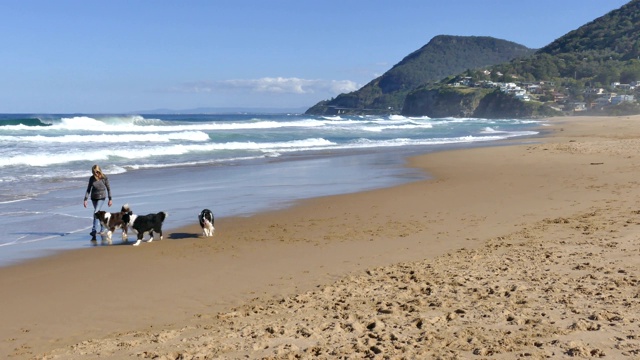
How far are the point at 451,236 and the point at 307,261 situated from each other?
2.28m

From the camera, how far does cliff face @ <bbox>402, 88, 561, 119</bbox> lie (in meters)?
101

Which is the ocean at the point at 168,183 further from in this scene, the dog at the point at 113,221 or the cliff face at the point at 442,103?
the cliff face at the point at 442,103

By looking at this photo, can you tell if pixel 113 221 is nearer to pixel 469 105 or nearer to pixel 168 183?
pixel 168 183

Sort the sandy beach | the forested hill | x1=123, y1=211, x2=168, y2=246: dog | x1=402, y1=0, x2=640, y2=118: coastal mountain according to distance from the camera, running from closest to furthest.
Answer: the sandy beach → x1=123, y1=211, x2=168, y2=246: dog → x1=402, y1=0, x2=640, y2=118: coastal mountain → the forested hill

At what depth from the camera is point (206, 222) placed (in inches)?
347

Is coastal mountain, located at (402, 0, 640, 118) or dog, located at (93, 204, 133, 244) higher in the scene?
coastal mountain, located at (402, 0, 640, 118)

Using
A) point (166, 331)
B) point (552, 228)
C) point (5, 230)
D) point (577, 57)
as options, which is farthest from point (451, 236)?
point (577, 57)

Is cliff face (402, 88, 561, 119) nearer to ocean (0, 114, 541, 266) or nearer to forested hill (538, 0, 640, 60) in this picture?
forested hill (538, 0, 640, 60)

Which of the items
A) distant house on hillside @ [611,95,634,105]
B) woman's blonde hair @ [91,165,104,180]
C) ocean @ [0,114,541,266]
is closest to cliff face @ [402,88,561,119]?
distant house on hillside @ [611,95,634,105]

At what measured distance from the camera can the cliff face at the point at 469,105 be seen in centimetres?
10112

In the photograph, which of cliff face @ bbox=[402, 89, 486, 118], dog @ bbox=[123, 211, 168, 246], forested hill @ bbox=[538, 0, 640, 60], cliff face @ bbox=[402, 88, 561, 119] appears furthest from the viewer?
forested hill @ bbox=[538, 0, 640, 60]

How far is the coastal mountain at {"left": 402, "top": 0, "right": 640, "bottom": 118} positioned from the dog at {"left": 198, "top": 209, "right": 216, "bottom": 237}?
87.4m

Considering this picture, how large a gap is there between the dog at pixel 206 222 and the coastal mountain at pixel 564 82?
87.4 metres

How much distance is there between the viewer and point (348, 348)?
439 cm
